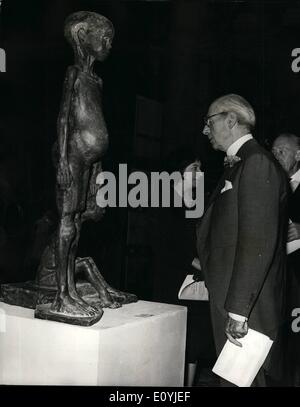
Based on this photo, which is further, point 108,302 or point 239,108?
point 108,302

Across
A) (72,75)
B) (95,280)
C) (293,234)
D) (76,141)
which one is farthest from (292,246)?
(72,75)

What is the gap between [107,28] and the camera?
2.09 m

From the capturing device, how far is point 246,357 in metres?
1.90

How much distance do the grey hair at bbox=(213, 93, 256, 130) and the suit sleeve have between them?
0.21 metres

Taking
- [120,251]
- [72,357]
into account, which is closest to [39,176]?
[120,251]

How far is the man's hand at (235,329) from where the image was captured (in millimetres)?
1846

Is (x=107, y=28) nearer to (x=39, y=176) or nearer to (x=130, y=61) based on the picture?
(x=39, y=176)

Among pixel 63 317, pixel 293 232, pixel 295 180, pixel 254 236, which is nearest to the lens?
pixel 254 236

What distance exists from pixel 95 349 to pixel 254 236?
2.25 ft

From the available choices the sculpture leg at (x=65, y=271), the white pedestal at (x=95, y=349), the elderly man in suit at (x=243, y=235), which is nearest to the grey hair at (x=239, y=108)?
the elderly man in suit at (x=243, y=235)

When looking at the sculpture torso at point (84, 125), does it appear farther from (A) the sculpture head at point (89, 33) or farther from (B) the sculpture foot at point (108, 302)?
(B) the sculpture foot at point (108, 302)

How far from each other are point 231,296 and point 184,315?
594 millimetres

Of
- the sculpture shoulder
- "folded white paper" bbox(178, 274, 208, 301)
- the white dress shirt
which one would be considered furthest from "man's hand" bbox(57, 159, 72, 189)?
the white dress shirt

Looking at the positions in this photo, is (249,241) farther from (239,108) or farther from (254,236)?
(239,108)
